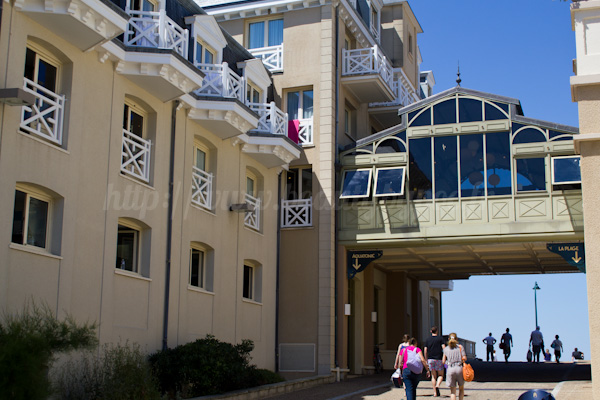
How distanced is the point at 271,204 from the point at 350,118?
18.0ft

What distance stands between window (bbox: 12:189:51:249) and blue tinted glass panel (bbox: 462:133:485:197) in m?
13.3

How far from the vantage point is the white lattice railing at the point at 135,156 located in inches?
652

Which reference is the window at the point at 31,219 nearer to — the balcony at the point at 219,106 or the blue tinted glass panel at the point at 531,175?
the balcony at the point at 219,106

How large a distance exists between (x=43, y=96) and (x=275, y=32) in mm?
13361

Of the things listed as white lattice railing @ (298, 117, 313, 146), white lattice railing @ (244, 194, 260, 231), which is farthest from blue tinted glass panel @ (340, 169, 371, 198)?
white lattice railing @ (244, 194, 260, 231)

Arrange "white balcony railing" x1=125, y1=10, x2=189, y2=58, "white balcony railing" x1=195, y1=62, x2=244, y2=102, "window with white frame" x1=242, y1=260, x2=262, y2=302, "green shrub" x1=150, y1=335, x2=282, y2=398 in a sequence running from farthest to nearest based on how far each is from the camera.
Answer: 1. "window with white frame" x1=242, y1=260, x2=262, y2=302
2. "white balcony railing" x1=195, y1=62, x2=244, y2=102
3. "white balcony railing" x1=125, y1=10, x2=189, y2=58
4. "green shrub" x1=150, y1=335, x2=282, y2=398

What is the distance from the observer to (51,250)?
45.9 ft

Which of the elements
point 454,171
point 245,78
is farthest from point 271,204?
point 454,171

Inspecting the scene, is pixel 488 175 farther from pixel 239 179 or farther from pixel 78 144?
pixel 78 144

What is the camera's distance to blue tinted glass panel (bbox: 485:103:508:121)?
914 inches

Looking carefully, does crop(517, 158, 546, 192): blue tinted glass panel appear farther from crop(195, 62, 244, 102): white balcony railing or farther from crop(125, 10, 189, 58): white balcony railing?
crop(125, 10, 189, 58): white balcony railing

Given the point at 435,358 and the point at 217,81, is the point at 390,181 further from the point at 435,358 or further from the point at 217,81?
the point at 435,358

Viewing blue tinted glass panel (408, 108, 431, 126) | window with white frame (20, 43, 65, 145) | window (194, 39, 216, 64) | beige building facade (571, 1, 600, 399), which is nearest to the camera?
beige building facade (571, 1, 600, 399)

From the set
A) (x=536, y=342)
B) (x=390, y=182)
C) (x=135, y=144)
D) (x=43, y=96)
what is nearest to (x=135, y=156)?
(x=135, y=144)
